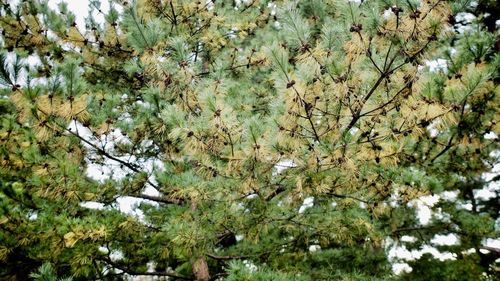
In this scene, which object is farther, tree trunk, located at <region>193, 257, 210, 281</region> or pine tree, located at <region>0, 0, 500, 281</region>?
tree trunk, located at <region>193, 257, 210, 281</region>

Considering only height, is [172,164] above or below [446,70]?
below

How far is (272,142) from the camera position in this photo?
8.41ft

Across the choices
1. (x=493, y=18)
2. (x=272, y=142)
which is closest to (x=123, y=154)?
(x=272, y=142)

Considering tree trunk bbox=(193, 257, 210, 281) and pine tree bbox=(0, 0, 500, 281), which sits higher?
pine tree bbox=(0, 0, 500, 281)

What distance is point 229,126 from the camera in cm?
261

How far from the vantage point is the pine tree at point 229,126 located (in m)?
2.41

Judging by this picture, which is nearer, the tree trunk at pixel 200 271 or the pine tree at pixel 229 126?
the pine tree at pixel 229 126

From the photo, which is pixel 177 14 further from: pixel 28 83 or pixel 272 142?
pixel 272 142

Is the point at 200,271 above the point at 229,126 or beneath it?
beneath

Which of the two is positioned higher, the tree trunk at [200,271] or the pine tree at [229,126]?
the pine tree at [229,126]

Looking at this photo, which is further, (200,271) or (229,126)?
(200,271)

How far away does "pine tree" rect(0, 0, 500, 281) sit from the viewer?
2406mm

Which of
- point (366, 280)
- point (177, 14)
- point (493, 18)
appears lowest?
point (366, 280)

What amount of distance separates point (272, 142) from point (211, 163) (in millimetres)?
645
